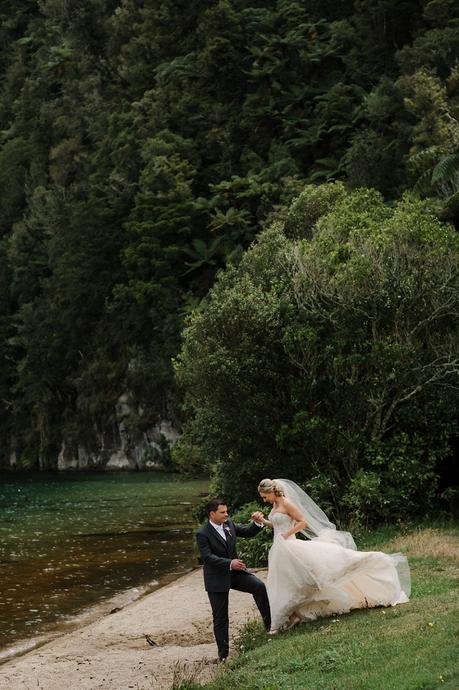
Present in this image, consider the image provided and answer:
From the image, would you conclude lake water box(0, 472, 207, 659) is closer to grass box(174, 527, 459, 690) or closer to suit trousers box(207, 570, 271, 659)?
suit trousers box(207, 570, 271, 659)

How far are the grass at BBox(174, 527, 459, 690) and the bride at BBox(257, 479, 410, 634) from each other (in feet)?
0.61

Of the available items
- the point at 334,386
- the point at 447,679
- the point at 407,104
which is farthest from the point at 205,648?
the point at 407,104

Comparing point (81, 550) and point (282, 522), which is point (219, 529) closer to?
point (282, 522)

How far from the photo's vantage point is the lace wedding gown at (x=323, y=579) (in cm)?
1103

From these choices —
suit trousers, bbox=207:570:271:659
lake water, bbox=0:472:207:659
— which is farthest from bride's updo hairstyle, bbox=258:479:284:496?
lake water, bbox=0:472:207:659

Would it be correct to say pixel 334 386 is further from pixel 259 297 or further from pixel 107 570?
pixel 107 570

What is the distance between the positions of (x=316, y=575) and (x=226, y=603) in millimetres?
1133

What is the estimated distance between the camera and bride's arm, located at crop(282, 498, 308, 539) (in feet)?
36.8

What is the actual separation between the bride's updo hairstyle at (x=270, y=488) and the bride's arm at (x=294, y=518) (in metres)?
0.15

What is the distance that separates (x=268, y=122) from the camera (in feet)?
213

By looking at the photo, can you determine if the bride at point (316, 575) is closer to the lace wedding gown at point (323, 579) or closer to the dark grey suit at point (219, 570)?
the lace wedding gown at point (323, 579)

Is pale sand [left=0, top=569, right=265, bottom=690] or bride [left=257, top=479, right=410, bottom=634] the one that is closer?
bride [left=257, top=479, right=410, bottom=634]

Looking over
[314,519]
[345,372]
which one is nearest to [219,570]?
[314,519]

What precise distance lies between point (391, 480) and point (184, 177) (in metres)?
46.4
